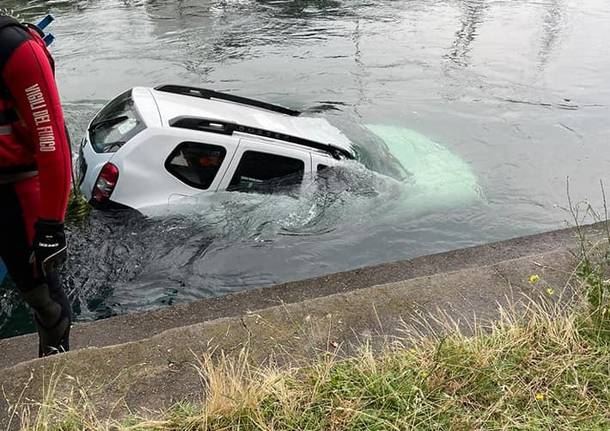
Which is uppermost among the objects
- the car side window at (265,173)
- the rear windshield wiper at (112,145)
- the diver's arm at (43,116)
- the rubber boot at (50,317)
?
the diver's arm at (43,116)

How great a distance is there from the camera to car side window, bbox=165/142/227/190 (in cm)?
493

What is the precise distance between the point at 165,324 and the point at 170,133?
1.88m

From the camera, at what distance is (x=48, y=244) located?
2770 mm

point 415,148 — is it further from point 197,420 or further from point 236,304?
point 197,420

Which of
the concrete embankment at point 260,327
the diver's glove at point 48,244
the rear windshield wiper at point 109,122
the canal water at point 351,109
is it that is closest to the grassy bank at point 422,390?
the concrete embankment at point 260,327

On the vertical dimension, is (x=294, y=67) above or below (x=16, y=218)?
below

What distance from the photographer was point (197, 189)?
16.9 ft

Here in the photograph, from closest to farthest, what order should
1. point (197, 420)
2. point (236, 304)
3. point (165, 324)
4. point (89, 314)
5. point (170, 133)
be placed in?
point (197, 420) < point (165, 324) < point (236, 304) < point (89, 314) < point (170, 133)

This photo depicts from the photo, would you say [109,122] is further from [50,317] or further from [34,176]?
[50,317]

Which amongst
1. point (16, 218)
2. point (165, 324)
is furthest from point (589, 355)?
point (16, 218)

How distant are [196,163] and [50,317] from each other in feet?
7.34

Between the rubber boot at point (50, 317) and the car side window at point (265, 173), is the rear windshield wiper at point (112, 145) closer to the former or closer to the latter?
the car side window at point (265, 173)

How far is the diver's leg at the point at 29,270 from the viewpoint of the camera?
293 cm

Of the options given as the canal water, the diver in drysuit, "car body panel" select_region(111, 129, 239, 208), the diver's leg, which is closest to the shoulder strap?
the diver in drysuit
